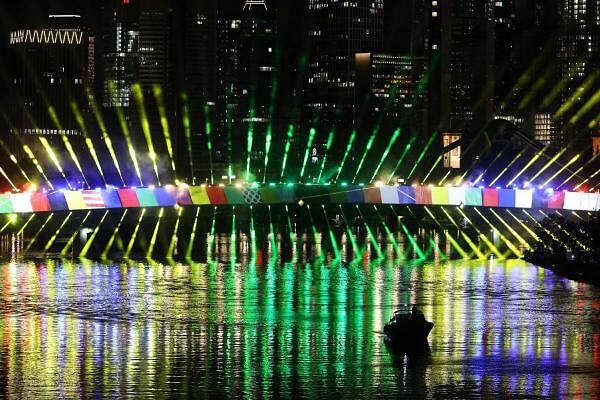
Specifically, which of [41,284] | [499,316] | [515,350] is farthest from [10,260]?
[515,350]

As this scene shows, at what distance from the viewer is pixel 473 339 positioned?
53.8m

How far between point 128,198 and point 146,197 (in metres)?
1.68

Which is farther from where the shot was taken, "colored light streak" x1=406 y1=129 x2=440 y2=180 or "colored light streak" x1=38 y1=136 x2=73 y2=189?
"colored light streak" x1=406 y1=129 x2=440 y2=180

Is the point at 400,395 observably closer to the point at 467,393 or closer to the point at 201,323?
the point at 467,393

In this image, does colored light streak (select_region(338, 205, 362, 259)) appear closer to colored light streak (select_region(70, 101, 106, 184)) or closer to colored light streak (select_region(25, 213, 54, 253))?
colored light streak (select_region(25, 213, 54, 253))

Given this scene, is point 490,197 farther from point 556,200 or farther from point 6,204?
point 6,204

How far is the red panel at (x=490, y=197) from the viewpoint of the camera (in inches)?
4254

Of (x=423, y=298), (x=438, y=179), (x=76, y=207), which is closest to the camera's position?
(x=423, y=298)

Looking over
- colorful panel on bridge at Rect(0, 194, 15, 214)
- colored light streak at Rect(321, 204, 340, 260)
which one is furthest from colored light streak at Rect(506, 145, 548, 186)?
colorful panel on bridge at Rect(0, 194, 15, 214)

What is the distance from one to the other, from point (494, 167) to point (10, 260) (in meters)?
65.3

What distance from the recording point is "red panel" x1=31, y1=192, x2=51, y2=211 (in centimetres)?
9444

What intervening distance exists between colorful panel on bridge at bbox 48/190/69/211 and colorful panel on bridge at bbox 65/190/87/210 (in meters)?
0.38

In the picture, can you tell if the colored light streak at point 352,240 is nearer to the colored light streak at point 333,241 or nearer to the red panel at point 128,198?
the colored light streak at point 333,241

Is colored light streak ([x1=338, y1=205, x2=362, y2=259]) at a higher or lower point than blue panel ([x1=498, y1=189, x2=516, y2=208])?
lower
